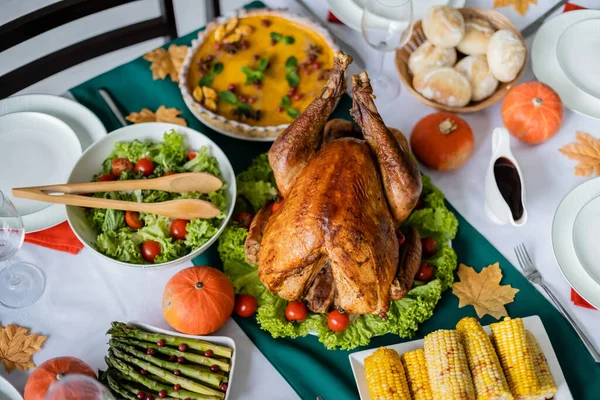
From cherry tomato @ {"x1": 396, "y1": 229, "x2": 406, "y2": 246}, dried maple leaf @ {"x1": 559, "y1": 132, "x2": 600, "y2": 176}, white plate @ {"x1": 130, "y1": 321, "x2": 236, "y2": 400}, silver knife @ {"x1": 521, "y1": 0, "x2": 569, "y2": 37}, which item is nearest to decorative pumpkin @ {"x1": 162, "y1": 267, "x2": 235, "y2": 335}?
white plate @ {"x1": 130, "y1": 321, "x2": 236, "y2": 400}

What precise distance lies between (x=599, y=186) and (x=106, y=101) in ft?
6.34

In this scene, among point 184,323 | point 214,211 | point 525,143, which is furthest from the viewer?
point 525,143

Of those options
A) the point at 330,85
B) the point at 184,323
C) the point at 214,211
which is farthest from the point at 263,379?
the point at 330,85

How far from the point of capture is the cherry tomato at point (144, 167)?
2195 millimetres

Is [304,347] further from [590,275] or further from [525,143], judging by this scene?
[525,143]

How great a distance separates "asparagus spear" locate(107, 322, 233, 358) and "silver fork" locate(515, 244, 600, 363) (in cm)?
109

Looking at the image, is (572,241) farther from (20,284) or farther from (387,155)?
(20,284)

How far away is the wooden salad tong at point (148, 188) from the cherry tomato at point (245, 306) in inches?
11.8

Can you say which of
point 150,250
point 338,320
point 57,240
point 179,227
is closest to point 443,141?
point 338,320

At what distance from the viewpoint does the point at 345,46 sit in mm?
2621

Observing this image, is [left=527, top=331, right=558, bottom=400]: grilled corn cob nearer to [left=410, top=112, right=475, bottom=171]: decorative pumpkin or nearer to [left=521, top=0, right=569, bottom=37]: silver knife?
[left=410, top=112, right=475, bottom=171]: decorative pumpkin

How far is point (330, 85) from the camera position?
1932 millimetres

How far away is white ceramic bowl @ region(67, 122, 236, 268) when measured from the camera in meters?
2.06

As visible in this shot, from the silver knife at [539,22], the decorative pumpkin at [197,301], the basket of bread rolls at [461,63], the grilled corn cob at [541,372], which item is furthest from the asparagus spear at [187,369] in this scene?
the silver knife at [539,22]
